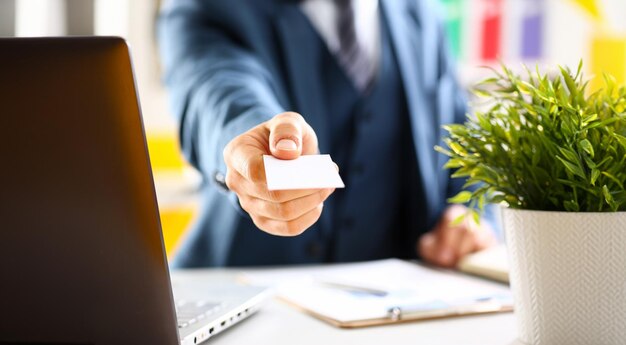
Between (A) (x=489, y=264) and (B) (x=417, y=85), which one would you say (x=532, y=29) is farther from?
(A) (x=489, y=264)

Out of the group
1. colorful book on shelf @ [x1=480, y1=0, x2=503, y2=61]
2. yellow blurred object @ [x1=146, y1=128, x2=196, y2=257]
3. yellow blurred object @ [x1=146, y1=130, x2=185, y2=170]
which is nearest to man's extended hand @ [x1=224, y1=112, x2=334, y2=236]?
yellow blurred object @ [x1=146, y1=128, x2=196, y2=257]

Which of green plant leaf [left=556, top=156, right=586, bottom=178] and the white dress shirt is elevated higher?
the white dress shirt

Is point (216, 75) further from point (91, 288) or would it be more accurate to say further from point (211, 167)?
point (91, 288)

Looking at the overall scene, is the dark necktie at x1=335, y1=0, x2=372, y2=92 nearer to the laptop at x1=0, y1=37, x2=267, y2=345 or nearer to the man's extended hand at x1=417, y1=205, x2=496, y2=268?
the man's extended hand at x1=417, y1=205, x2=496, y2=268

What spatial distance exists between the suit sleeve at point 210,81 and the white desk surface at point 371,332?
0.61 feet

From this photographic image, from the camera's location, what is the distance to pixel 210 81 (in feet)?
3.97

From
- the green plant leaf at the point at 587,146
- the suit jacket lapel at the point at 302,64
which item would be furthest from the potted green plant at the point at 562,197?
the suit jacket lapel at the point at 302,64

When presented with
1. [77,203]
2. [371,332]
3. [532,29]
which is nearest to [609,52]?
[532,29]

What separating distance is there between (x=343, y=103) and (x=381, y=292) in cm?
63

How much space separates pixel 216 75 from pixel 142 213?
691 mm

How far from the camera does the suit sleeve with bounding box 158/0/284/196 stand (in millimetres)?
1038

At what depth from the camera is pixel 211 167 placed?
114 centimetres

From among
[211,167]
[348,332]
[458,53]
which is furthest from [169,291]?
[458,53]

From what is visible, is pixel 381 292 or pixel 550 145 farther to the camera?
pixel 381 292
